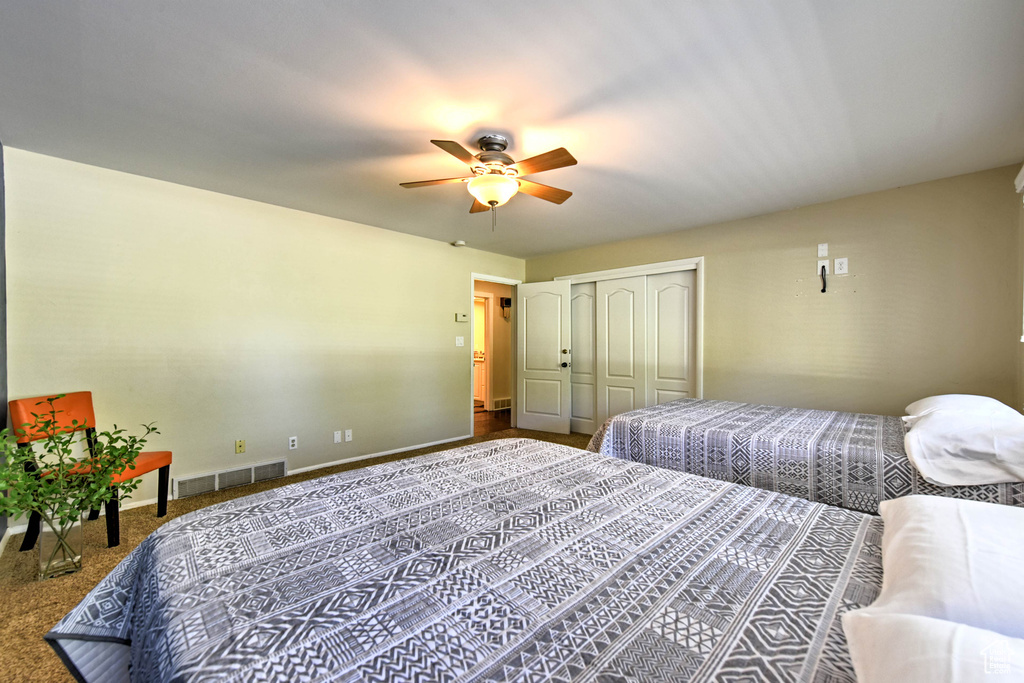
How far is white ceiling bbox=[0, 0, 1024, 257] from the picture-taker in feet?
4.74

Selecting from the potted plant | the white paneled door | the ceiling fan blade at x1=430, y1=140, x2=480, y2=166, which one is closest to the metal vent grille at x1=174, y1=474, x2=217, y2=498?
the potted plant

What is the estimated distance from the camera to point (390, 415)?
4.16 m

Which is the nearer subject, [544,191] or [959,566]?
[959,566]

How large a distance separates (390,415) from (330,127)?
278cm

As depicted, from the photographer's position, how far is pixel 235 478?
3.18 m

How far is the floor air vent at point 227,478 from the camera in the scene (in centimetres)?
297

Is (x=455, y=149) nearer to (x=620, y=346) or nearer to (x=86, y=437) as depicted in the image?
(x=86, y=437)

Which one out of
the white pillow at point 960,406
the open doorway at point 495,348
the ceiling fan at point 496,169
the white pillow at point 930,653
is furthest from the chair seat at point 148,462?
the open doorway at point 495,348

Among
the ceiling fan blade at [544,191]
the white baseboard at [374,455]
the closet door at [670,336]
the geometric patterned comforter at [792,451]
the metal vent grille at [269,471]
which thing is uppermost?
the ceiling fan blade at [544,191]

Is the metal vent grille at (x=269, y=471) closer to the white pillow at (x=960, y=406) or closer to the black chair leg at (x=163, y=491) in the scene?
the black chair leg at (x=163, y=491)

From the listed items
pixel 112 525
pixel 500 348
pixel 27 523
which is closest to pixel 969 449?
pixel 112 525

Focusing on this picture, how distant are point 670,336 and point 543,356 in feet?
5.16

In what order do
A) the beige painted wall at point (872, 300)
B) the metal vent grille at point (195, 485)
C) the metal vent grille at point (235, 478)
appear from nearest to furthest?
the beige painted wall at point (872, 300)
the metal vent grille at point (195, 485)
the metal vent grille at point (235, 478)

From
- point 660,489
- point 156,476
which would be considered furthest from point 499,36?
point 156,476
